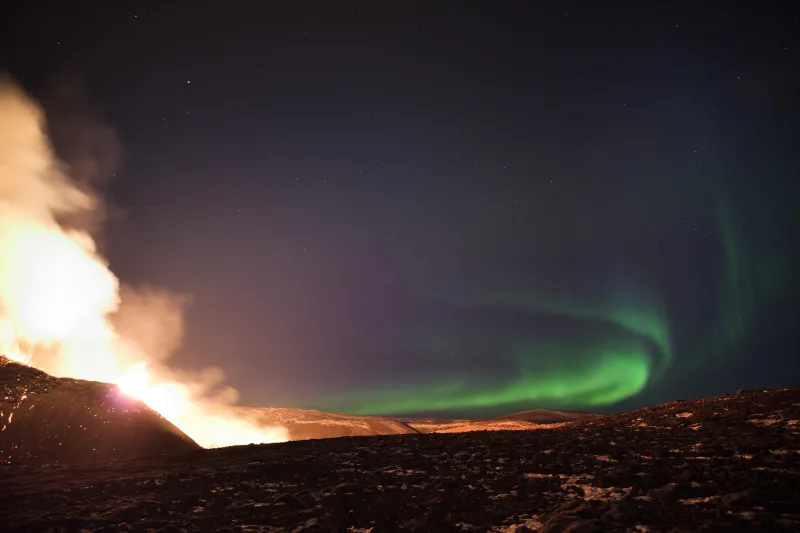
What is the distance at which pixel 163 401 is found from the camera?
208 feet

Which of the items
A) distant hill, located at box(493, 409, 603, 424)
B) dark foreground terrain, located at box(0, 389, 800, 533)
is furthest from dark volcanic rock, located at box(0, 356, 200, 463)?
distant hill, located at box(493, 409, 603, 424)

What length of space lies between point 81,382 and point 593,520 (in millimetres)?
35525

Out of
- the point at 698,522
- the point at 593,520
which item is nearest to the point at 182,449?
the point at 593,520

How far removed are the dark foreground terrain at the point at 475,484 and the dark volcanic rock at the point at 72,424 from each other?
3.39m

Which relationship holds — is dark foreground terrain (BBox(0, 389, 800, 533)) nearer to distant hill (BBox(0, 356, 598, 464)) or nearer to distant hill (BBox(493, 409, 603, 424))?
distant hill (BBox(0, 356, 598, 464))

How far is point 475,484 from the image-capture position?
14.8 meters

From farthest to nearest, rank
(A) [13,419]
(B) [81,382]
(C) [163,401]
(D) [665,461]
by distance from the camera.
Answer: (C) [163,401] < (B) [81,382] < (A) [13,419] < (D) [665,461]

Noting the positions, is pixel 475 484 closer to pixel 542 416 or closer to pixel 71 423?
pixel 71 423

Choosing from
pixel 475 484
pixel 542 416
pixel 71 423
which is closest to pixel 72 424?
pixel 71 423

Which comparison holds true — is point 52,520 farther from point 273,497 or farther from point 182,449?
point 182,449

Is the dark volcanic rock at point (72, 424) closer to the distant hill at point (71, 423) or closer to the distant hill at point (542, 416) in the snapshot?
the distant hill at point (71, 423)

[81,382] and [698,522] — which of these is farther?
[81,382]

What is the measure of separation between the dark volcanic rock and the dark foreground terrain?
339 cm

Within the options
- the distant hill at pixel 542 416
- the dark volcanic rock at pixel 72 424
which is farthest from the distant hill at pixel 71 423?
the distant hill at pixel 542 416
